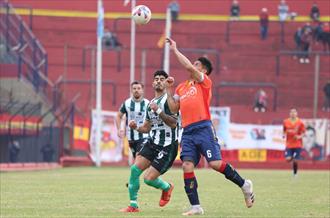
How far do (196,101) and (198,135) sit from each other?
0.52 metres

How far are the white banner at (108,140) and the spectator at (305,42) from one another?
14.0 m

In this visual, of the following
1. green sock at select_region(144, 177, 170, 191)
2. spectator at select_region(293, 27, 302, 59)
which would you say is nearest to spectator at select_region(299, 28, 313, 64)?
spectator at select_region(293, 27, 302, 59)

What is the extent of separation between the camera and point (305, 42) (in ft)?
175

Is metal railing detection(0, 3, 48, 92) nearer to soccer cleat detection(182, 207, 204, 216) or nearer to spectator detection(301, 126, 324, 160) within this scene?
spectator detection(301, 126, 324, 160)

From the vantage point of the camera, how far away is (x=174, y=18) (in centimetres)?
5666

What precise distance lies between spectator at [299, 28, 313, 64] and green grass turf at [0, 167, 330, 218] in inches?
1104

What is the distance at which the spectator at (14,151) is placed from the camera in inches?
1414

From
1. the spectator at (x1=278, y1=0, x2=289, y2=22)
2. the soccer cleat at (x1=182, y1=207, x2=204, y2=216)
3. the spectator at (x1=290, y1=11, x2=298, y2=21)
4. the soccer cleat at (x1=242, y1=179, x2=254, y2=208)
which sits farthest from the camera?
the spectator at (x1=290, y1=11, x2=298, y2=21)

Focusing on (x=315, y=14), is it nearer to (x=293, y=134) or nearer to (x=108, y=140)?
(x=108, y=140)

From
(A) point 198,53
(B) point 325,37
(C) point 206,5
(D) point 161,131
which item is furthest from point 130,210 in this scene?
(C) point 206,5

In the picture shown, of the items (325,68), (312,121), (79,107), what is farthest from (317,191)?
(325,68)

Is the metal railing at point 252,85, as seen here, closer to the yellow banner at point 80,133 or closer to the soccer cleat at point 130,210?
the yellow banner at point 80,133

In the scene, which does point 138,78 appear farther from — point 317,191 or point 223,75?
point 317,191

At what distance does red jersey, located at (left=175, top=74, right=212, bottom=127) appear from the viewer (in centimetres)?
1559
